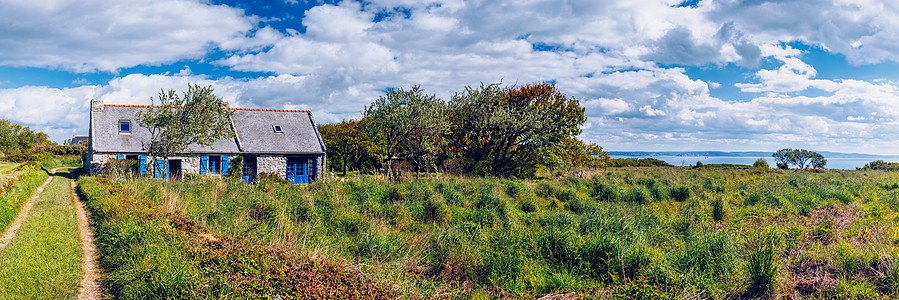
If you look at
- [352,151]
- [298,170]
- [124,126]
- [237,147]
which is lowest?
[298,170]

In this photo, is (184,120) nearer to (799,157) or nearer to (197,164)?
(197,164)

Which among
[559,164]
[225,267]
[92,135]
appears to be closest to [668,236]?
[225,267]

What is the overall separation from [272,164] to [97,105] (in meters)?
10.7

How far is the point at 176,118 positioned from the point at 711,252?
951 inches

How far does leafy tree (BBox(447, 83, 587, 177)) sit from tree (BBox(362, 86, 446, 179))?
6.35ft

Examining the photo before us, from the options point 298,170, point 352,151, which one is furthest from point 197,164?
point 352,151

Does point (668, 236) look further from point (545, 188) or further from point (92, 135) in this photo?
point (92, 135)

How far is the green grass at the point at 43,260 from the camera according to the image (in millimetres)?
6094

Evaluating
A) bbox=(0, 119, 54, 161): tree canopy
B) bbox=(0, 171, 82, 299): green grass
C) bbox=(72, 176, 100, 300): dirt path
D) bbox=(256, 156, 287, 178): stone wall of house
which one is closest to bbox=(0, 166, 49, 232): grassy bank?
bbox=(0, 171, 82, 299): green grass

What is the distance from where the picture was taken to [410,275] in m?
6.79

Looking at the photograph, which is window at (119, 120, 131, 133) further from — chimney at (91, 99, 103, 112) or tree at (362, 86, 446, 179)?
tree at (362, 86, 446, 179)

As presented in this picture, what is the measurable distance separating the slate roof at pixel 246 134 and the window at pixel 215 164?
1.79 ft

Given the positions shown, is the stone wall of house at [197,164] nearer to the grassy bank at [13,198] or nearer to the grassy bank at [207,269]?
the grassy bank at [13,198]

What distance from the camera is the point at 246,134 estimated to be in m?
29.2
